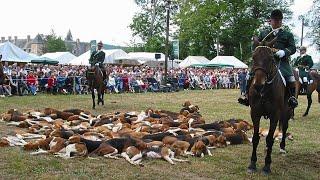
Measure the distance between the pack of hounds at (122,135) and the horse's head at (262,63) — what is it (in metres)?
2.28

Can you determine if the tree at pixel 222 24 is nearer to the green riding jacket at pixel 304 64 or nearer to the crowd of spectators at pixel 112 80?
the crowd of spectators at pixel 112 80

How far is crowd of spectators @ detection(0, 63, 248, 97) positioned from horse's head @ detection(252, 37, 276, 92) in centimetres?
1464

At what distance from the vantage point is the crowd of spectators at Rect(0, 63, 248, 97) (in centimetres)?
2655

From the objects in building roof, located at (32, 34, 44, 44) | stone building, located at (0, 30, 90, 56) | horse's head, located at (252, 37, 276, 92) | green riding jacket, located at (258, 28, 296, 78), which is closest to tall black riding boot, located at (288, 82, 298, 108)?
green riding jacket, located at (258, 28, 296, 78)

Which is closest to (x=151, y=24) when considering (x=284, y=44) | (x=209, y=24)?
(x=209, y=24)

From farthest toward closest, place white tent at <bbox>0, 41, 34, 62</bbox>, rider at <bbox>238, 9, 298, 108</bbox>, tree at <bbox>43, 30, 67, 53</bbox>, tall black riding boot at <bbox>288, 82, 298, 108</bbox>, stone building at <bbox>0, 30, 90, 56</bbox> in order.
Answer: stone building at <bbox>0, 30, 90, 56</bbox>, tree at <bbox>43, 30, 67, 53</bbox>, white tent at <bbox>0, 41, 34, 62</bbox>, tall black riding boot at <bbox>288, 82, 298, 108</bbox>, rider at <bbox>238, 9, 298, 108</bbox>

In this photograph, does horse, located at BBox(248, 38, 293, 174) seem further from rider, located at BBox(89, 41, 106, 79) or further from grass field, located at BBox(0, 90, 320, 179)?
rider, located at BBox(89, 41, 106, 79)

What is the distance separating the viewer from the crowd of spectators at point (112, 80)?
2655cm

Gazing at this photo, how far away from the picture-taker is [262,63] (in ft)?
26.7

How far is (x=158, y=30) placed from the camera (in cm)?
7194

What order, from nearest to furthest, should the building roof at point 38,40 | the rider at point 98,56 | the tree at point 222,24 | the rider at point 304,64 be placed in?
the rider at point 304,64
the rider at point 98,56
the tree at point 222,24
the building roof at point 38,40

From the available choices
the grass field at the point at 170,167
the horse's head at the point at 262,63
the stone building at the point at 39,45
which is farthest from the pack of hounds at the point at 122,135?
the stone building at the point at 39,45

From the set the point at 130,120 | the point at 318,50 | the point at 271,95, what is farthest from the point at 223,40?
the point at 271,95

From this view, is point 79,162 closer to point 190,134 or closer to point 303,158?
point 190,134
